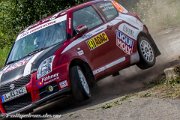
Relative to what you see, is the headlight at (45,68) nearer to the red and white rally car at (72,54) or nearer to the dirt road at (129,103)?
the red and white rally car at (72,54)

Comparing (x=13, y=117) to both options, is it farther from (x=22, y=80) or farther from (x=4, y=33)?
(x=4, y=33)

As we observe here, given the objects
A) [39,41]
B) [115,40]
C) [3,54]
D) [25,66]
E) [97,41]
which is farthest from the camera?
[3,54]

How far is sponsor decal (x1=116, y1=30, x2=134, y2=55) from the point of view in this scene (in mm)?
11953

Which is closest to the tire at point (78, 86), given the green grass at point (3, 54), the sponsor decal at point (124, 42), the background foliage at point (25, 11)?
the sponsor decal at point (124, 42)

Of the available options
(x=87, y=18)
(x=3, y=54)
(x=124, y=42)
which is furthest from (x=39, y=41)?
(x=3, y=54)

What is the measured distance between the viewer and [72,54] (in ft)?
33.9

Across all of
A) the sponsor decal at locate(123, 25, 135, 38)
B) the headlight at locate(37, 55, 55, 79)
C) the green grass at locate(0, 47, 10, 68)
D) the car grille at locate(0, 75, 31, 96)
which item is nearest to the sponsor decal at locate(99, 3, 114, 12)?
the sponsor decal at locate(123, 25, 135, 38)

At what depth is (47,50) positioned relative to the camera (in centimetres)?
1034

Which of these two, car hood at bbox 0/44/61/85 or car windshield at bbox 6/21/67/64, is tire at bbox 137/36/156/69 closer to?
car windshield at bbox 6/21/67/64

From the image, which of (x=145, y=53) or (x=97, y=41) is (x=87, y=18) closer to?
(x=97, y=41)

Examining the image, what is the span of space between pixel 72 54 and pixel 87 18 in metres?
1.59

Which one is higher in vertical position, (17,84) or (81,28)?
(81,28)

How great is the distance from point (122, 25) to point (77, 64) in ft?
7.49

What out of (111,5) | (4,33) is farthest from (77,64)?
(4,33)
